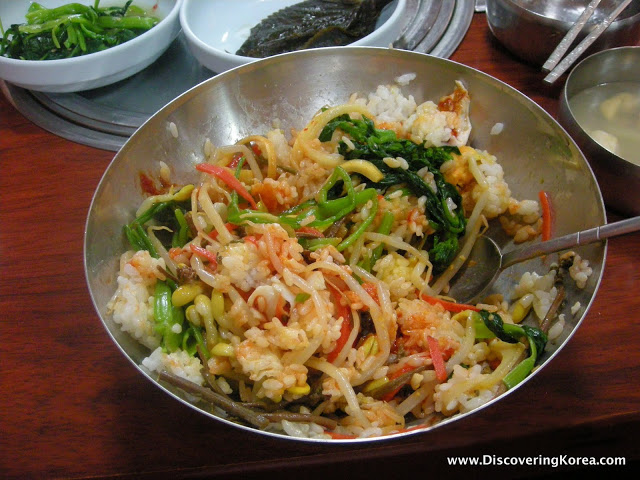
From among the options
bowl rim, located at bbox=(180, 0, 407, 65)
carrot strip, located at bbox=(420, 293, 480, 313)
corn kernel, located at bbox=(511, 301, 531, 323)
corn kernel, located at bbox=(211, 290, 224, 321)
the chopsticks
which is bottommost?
corn kernel, located at bbox=(211, 290, 224, 321)

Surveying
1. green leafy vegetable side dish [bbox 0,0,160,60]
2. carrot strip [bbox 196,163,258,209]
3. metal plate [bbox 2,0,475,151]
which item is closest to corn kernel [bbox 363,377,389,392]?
carrot strip [bbox 196,163,258,209]

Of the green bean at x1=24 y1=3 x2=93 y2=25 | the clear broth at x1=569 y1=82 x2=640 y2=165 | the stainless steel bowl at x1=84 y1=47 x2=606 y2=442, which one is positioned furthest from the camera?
the green bean at x1=24 y1=3 x2=93 y2=25

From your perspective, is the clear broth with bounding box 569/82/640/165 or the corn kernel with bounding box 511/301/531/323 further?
the clear broth with bounding box 569/82/640/165

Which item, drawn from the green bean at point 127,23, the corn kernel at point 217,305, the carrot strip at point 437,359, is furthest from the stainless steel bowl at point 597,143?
the green bean at point 127,23

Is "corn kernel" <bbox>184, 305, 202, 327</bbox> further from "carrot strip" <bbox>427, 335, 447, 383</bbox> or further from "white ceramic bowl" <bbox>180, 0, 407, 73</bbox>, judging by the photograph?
"white ceramic bowl" <bbox>180, 0, 407, 73</bbox>

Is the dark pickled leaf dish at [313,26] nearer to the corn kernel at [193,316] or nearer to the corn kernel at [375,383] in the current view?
the corn kernel at [193,316]

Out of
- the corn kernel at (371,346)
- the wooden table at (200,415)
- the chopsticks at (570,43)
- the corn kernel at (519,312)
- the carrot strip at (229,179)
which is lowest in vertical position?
the wooden table at (200,415)
